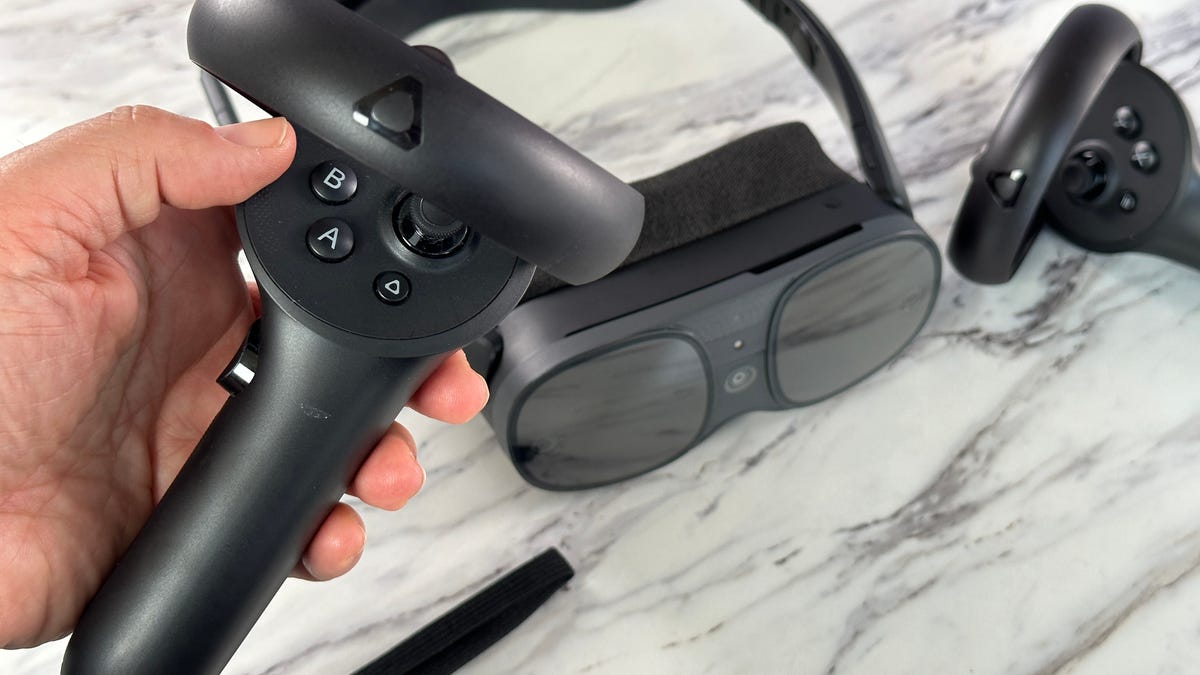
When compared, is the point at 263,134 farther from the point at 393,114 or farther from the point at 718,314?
the point at 718,314

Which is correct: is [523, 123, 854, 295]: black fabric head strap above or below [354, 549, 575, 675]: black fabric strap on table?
above

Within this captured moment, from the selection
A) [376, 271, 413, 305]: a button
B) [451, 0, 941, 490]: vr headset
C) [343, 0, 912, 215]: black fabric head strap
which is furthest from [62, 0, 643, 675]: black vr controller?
[343, 0, 912, 215]: black fabric head strap

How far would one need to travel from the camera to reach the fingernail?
0.51 metres

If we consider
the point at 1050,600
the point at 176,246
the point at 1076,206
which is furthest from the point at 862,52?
the point at 176,246

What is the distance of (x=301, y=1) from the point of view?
0.41 meters

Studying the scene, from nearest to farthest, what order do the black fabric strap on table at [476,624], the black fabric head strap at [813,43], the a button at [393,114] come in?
the a button at [393,114], the black fabric strap on table at [476,624], the black fabric head strap at [813,43]

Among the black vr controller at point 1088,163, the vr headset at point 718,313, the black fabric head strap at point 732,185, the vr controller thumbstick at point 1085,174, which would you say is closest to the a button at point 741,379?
the vr headset at point 718,313

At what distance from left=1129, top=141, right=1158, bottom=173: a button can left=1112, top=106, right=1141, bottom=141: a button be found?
10 mm

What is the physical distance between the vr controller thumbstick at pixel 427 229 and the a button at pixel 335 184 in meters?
0.03

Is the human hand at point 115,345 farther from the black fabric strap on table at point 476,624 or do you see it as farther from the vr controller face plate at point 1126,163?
the vr controller face plate at point 1126,163

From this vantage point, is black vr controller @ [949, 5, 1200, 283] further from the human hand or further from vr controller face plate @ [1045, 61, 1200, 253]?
the human hand

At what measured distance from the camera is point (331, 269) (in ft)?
1.67

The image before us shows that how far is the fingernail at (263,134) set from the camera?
512 mm

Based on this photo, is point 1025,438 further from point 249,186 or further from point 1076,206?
point 249,186
